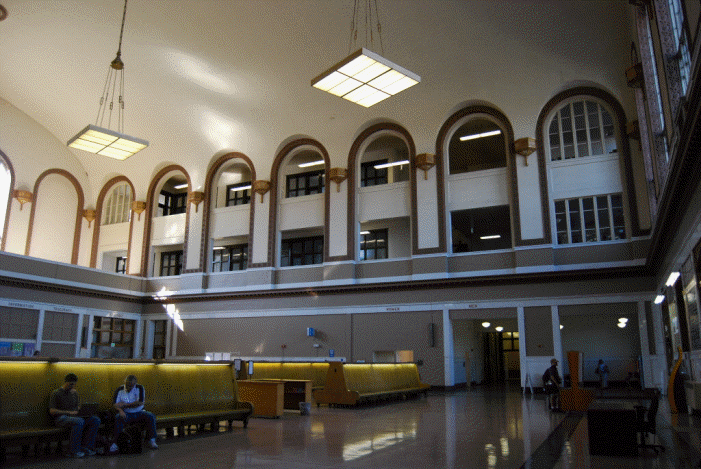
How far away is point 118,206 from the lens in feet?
97.1

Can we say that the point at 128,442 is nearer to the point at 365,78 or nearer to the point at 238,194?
the point at 365,78

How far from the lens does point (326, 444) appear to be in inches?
335

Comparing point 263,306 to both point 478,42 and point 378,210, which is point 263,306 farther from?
point 478,42

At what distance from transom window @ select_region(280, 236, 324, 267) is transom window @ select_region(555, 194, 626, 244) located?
10791mm

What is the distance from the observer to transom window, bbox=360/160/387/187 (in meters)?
25.0

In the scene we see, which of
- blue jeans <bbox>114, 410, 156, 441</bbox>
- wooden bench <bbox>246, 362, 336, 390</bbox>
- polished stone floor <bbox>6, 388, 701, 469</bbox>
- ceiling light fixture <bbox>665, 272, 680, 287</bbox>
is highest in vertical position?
ceiling light fixture <bbox>665, 272, 680, 287</bbox>

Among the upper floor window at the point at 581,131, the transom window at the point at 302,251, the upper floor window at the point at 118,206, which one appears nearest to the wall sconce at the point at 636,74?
the upper floor window at the point at 581,131

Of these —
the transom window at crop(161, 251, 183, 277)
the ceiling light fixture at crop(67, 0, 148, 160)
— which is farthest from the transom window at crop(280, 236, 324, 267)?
the ceiling light fixture at crop(67, 0, 148, 160)

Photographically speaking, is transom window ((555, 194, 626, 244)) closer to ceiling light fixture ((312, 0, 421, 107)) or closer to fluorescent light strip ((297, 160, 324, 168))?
ceiling light fixture ((312, 0, 421, 107))

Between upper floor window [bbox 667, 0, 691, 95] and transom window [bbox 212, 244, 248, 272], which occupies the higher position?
upper floor window [bbox 667, 0, 691, 95]

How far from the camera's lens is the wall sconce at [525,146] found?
20.6 metres

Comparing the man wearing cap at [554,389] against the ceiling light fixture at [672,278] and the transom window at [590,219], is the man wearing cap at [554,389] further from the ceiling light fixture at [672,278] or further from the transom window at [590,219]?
the transom window at [590,219]

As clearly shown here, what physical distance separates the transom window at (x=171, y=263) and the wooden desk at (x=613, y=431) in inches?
955

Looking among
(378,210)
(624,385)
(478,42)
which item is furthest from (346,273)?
(624,385)
